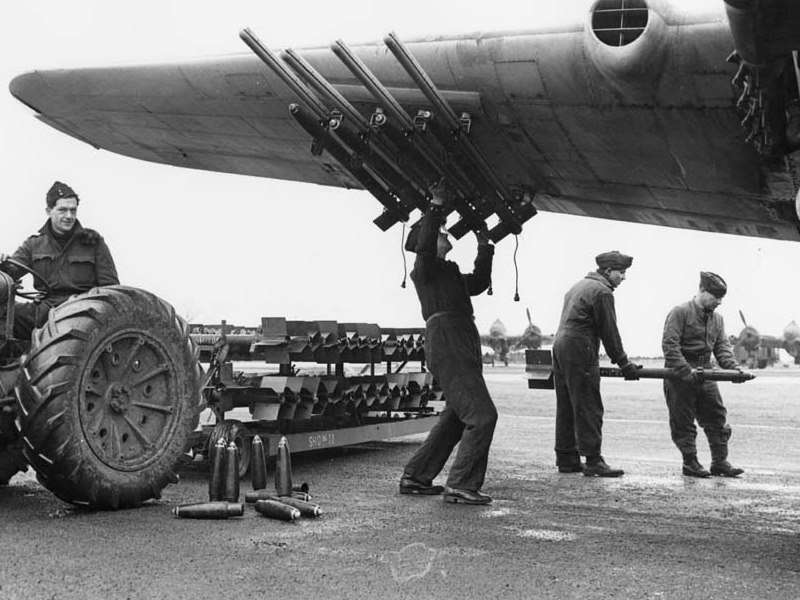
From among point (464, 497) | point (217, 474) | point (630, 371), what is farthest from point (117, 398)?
point (630, 371)

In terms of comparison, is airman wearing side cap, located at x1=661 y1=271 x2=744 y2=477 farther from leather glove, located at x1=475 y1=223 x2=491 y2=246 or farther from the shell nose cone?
the shell nose cone

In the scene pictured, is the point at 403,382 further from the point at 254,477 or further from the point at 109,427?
the point at 109,427

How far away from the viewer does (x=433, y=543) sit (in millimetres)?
4867

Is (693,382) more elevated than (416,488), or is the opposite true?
(693,382)

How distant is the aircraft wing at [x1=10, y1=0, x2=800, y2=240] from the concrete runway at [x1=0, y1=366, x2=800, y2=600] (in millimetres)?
2315

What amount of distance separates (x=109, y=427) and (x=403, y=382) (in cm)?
456

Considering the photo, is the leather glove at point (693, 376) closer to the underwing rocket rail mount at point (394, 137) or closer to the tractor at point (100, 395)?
→ the underwing rocket rail mount at point (394, 137)

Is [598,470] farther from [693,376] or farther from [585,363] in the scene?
[693,376]

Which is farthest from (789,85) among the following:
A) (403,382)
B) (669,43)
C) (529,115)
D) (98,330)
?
(403,382)

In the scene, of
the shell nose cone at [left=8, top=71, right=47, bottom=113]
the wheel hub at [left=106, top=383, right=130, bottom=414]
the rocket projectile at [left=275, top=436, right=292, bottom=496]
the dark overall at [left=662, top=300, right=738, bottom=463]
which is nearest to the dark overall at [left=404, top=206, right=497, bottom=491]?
the rocket projectile at [left=275, top=436, right=292, bottom=496]

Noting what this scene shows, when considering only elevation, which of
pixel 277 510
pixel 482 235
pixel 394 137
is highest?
pixel 394 137

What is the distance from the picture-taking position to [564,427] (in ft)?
28.1

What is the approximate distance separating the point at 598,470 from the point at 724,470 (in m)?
1.21

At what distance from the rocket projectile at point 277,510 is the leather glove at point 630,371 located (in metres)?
3.88
